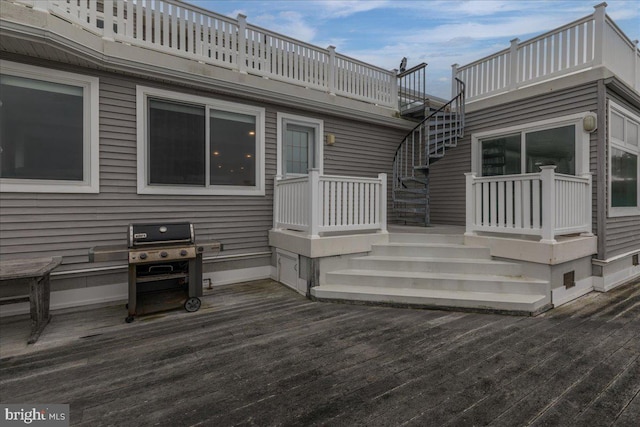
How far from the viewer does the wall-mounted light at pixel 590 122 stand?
4.52 meters

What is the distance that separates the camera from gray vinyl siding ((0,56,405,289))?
3.60 metres

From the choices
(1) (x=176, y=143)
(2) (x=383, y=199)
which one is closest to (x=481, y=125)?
(2) (x=383, y=199)

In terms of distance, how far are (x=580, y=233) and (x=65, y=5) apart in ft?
23.7

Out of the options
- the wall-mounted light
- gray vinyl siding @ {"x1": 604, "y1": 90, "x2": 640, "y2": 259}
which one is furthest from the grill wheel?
the wall-mounted light

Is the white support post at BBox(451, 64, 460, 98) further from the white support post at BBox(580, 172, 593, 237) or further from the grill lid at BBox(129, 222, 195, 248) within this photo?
the grill lid at BBox(129, 222, 195, 248)

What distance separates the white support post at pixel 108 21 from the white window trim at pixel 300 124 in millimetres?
2456

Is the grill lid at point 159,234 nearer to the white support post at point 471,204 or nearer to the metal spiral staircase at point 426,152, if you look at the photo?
the white support post at point 471,204

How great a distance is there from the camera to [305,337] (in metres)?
2.98

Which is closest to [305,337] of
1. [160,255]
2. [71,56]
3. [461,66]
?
[160,255]

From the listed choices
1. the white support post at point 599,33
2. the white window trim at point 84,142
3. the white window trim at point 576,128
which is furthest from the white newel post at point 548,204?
the white window trim at point 84,142

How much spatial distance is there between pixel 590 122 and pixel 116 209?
22.1 feet

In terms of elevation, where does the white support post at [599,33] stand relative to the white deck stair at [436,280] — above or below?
above

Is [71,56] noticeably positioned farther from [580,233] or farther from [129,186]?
[580,233]

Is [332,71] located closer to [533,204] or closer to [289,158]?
[289,158]
